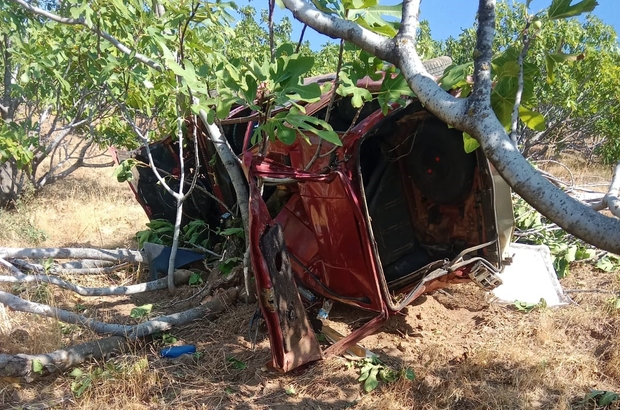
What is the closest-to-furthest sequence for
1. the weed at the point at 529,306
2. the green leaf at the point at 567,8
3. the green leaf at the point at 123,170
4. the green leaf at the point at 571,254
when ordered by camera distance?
1. the green leaf at the point at 567,8
2. the weed at the point at 529,306
3. the green leaf at the point at 123,170
4. the green leaf at the point at 571,254

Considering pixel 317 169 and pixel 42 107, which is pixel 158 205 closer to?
pixel 317 169

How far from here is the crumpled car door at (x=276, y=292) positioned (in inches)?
129

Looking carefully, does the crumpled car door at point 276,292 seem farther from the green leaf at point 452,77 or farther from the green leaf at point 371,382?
the green leaf at point 452,77

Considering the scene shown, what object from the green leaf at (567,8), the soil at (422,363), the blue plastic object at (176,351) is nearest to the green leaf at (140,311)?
the soil at (422,363)

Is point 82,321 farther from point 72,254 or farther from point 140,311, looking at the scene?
point 72,254

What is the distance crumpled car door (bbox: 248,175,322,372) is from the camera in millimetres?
3283

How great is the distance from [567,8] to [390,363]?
2753 mm

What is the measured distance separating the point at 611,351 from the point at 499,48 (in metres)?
10.2

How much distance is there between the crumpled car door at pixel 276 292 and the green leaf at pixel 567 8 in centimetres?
212

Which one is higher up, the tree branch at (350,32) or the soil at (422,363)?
the tree branch at (350,32)

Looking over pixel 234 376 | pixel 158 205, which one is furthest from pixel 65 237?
pixel 234 376

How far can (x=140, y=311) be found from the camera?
459 cm

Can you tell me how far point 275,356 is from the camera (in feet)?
11.0

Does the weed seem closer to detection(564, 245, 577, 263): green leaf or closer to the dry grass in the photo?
the dry grass
